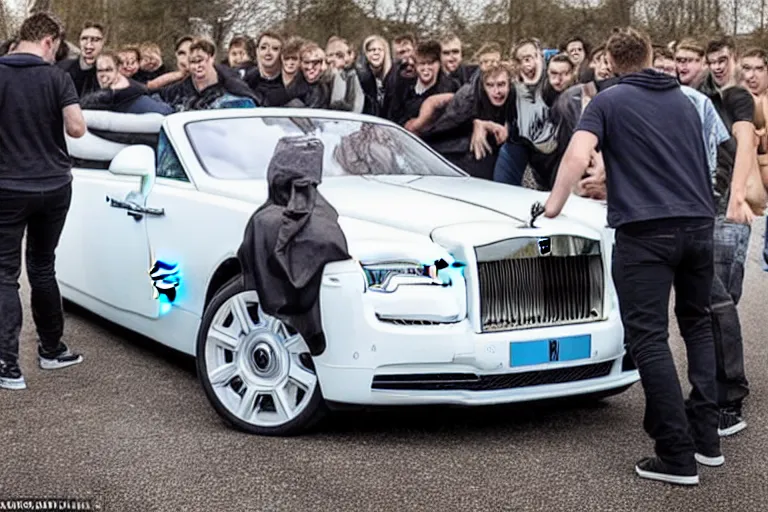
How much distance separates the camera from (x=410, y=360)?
501 centimetres

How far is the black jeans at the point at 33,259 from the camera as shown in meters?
6.33

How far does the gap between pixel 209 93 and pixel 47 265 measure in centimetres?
305

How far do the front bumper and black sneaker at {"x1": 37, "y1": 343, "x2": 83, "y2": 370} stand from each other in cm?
229

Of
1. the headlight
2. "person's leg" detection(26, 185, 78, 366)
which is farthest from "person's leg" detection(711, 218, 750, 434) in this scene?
"person's leg" detection(26, 185, 78, 366)

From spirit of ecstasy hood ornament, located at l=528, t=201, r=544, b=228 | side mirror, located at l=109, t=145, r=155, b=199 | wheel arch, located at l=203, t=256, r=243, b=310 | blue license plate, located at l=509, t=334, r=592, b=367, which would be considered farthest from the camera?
side mirror, located at l=109, t=145, r=155, b=199

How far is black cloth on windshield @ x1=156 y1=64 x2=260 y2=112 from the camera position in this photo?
9359mm

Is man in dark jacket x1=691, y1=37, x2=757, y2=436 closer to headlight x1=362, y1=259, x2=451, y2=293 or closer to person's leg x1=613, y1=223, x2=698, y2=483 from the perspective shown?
person's leg x1=613, y1=223, x2=698, y2=483

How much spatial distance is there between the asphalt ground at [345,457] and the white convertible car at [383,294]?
243mm

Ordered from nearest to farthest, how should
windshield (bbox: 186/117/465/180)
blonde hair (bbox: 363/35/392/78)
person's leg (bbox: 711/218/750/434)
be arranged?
person's leg (bbox: 711/218/750/434) → windshield (bbox: 186/117/465/180) → blonde hair (bbox: 363/35/392/78)

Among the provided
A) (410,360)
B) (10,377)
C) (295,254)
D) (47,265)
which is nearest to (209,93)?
(47,265)

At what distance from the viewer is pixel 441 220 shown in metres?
5.39

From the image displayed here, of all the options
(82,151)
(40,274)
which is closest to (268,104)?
(82,151)

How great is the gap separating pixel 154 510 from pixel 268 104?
6.75m

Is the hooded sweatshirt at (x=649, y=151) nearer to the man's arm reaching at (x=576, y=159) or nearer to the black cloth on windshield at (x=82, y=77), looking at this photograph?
the man's arm reaching at (x=576, y=159)
